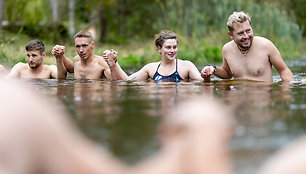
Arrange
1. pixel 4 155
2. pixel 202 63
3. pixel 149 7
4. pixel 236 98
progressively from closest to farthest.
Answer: pixel 4 155 → pixel 236 98 → pixel 202 63 → pixel 149 7

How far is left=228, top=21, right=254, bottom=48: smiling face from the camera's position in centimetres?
633

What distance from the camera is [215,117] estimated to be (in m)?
1.40

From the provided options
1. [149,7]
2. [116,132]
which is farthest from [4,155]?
[149,7]

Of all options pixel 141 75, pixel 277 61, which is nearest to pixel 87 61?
pixel 141 75

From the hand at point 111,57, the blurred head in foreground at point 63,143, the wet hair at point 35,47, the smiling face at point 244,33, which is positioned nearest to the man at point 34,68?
the wet hair at point 35,47

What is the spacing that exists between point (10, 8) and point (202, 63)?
10.7 meters

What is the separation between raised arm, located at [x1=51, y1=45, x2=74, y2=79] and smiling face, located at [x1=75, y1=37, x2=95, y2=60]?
1.00ft

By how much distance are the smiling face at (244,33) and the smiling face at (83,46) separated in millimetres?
2752

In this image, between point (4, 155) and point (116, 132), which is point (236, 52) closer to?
point (116, 132)

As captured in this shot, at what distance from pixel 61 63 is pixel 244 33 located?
3.36m

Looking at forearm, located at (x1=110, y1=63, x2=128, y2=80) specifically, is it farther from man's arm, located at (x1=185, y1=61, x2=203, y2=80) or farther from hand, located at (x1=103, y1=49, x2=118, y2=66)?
man's arm, located at (x1=185, y1=61, x2=203, y2=80)

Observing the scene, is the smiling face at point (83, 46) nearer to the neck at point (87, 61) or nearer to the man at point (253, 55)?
the neck at point (87, 61)

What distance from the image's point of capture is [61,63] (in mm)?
7961

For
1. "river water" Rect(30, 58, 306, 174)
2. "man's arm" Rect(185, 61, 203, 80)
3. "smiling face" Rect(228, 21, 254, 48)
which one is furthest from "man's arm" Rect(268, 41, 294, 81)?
"river water" Rect(30, 58, 306, 174)
